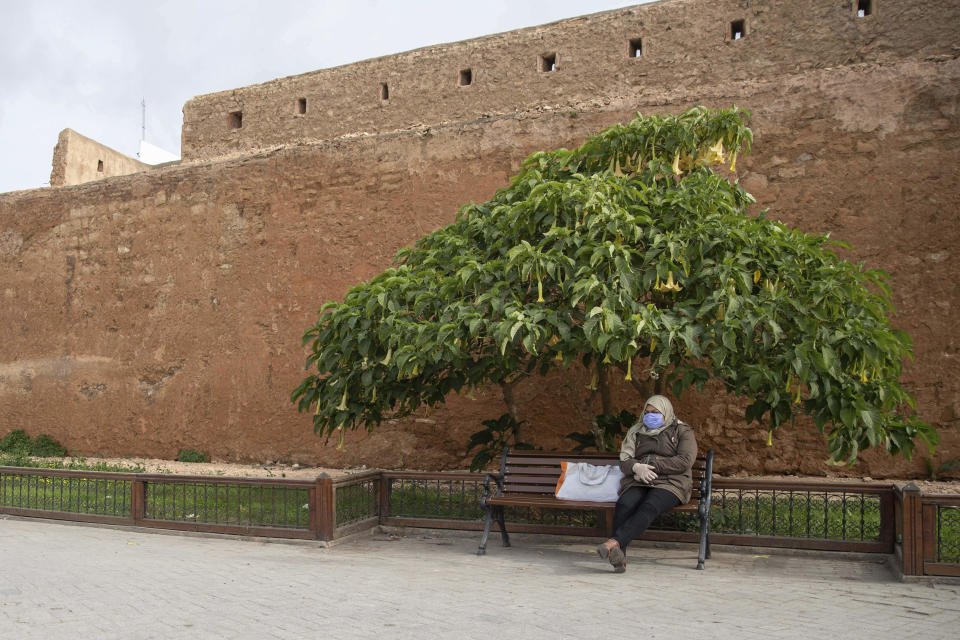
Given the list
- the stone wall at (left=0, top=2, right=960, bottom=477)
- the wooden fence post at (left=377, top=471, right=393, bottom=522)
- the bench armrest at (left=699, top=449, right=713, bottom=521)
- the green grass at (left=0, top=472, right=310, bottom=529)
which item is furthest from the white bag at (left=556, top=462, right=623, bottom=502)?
the stone wall at (left=0, top=2, right=960, bottom=477)

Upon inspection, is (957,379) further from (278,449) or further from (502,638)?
(278,449)

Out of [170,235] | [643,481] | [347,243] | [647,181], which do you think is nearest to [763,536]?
[643,481]

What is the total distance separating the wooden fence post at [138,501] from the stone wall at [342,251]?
3.23m

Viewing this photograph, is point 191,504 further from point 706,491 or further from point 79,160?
point 79,160

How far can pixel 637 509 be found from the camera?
5.16 m

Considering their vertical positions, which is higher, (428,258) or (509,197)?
(509,197)

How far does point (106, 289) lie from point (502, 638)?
32.0ft

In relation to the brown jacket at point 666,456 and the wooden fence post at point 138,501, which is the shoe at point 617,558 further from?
the wooden fence post at point 138,501

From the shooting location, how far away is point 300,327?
33.0ft

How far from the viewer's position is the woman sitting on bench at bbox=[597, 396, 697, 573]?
5039mm

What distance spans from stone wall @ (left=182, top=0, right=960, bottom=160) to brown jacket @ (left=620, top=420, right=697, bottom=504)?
4733 mm

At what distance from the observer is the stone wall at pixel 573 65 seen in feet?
28.3

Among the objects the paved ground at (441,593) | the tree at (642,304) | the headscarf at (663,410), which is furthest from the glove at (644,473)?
the tree at (642,304)

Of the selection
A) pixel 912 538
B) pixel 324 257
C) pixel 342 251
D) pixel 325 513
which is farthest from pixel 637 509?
pixel 324 257
